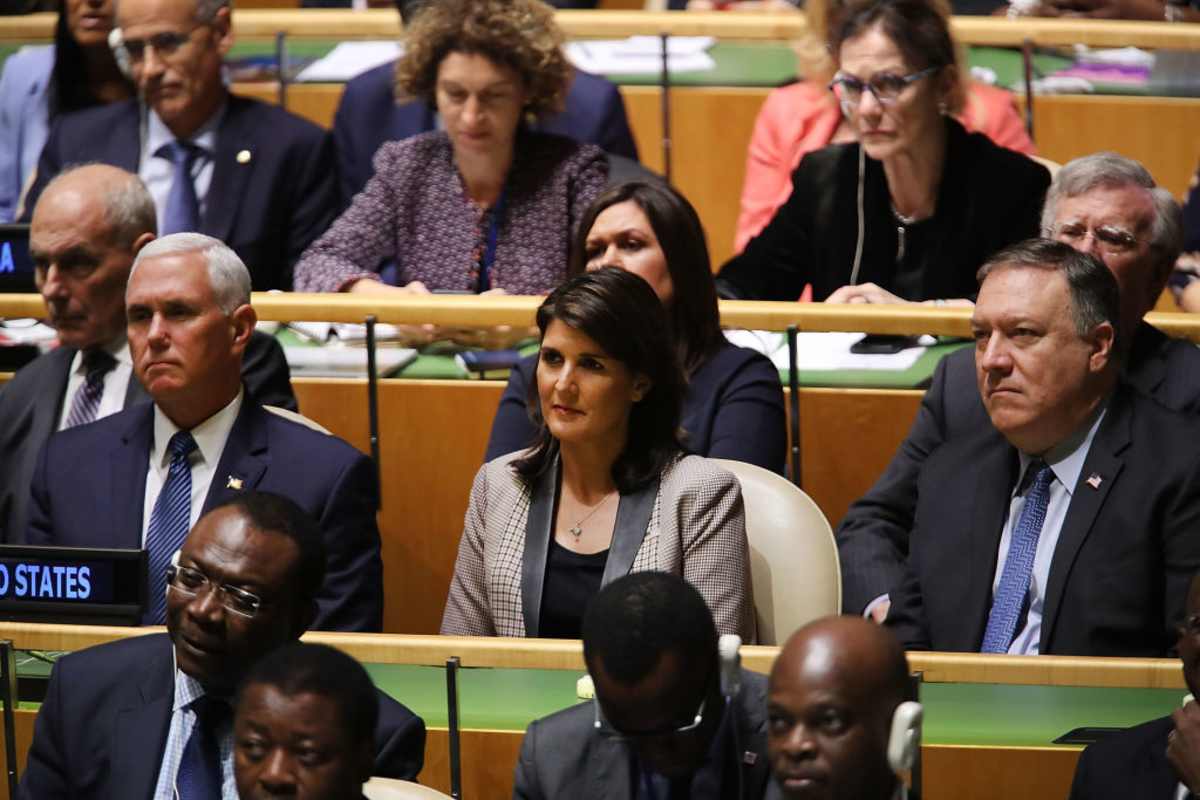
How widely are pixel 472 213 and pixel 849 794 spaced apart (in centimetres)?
234

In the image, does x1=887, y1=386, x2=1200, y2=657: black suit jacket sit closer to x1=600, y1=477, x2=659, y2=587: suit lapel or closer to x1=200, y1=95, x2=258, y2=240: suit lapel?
x1=600, y1=477, x2=659, y2=587: suit lapel

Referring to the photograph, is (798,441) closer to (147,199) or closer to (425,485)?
(425,485)

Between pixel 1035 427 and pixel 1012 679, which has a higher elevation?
pixel 1035 427

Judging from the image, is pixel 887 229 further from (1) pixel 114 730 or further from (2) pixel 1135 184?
(1) pixel 114 730

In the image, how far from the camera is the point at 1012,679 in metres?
2.80

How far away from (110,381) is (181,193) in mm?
898

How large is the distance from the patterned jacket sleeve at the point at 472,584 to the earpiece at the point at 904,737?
1.13 meters

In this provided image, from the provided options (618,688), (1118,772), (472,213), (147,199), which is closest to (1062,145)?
(472,213)

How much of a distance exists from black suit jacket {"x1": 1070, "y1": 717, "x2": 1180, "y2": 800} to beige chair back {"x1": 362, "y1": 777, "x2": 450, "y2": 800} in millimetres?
866

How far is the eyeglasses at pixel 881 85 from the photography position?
163 inches

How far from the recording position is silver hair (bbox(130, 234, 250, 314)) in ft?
11.7

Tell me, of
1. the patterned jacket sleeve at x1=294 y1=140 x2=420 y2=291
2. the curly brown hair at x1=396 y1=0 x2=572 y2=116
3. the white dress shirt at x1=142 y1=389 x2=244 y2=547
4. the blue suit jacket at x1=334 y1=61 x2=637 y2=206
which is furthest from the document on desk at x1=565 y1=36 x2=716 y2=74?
the white dress shirt at x1=142 y1=389 x2=244 y2=547

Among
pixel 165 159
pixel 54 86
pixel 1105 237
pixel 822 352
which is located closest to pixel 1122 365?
pixel 1105 237

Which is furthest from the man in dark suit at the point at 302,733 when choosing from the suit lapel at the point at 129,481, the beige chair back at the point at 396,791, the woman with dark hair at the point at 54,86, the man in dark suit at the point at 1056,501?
the woman with dark hair at the point at 54,86
